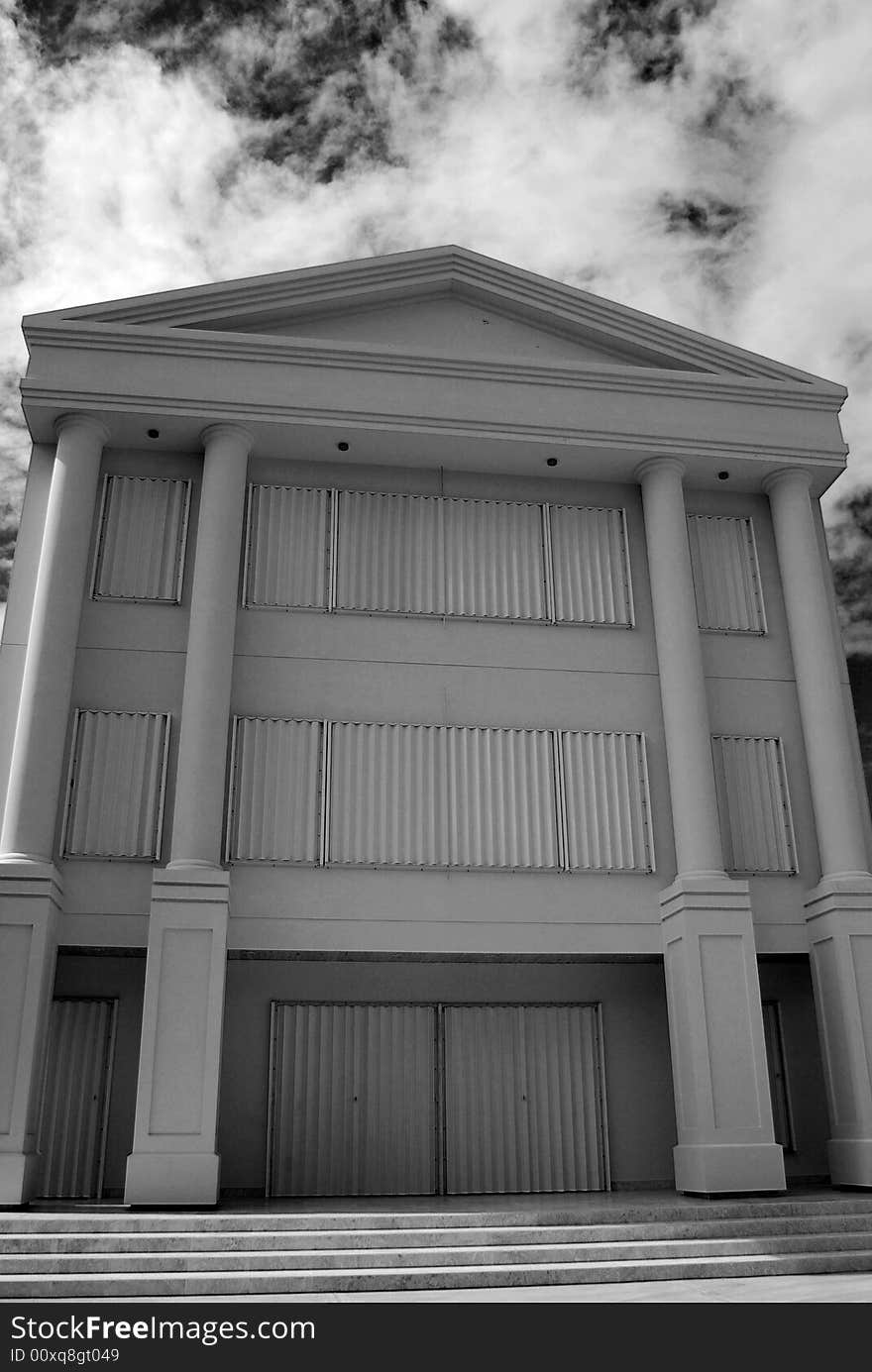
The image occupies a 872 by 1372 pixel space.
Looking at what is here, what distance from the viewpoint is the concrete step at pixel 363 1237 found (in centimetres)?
884

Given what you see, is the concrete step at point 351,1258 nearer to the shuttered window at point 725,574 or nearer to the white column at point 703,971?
the white column at point 703,971

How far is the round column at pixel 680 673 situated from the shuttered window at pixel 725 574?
0.45 m

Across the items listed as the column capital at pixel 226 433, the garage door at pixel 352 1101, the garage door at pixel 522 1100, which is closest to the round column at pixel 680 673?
the garage door at pixel 522 1100

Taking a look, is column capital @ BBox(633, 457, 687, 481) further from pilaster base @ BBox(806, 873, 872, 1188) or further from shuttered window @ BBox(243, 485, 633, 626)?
pilaster base @ BBox(806, 873, 872, 1188)

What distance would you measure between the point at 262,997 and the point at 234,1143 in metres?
1.52

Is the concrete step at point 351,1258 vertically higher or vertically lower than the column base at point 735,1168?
lower

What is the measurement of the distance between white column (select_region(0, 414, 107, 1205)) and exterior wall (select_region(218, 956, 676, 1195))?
7.08ft

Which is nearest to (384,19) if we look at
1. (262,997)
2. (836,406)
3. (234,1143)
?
(836,406)

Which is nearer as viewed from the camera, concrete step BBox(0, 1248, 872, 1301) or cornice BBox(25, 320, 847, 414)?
concrete step BBox(0, 1248, 872, 1301)

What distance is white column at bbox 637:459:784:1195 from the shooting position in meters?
11.6

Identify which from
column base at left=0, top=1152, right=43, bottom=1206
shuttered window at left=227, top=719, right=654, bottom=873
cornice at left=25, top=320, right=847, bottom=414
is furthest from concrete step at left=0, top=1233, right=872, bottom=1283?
cornice at left=25, top=320, right=847, bottom=414

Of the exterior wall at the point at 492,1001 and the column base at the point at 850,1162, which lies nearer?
the column base at the point at 850,1162

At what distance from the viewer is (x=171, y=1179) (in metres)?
10.9

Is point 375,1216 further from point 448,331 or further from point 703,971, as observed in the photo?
point 448,331
